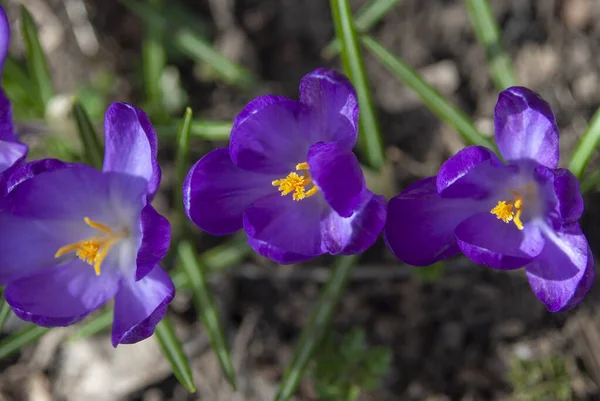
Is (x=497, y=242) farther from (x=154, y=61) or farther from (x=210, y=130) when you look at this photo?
(x=154, y=61)

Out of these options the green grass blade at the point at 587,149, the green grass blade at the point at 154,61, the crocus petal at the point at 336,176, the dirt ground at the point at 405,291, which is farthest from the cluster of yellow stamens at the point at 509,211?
the green grass blade at the point at 154,61

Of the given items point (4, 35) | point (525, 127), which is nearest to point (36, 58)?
point (4, 35)

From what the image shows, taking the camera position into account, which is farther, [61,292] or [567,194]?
[61,292]

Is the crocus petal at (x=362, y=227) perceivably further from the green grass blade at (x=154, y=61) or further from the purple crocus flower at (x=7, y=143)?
the green grass blade at (x=154, y=61)

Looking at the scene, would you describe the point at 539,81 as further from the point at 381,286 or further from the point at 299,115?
the point at 299,115

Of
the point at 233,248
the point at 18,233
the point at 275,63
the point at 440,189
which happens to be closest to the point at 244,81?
the point at 275,63

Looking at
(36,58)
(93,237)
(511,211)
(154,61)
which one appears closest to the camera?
(511,211)

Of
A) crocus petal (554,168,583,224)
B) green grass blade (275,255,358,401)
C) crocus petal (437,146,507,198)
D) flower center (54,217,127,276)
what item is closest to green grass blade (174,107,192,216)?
flower center (54,217,127,276)
